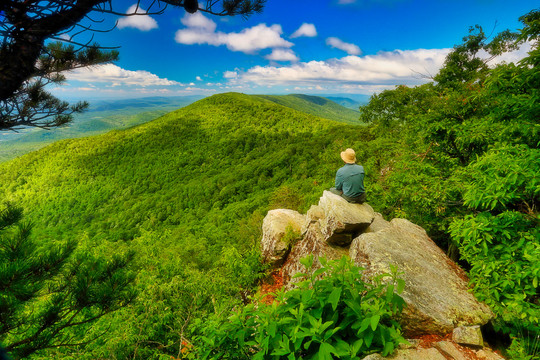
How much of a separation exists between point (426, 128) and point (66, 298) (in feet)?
30.6

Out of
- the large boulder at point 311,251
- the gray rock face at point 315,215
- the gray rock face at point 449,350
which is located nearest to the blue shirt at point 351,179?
the gray rock face at point 315,215

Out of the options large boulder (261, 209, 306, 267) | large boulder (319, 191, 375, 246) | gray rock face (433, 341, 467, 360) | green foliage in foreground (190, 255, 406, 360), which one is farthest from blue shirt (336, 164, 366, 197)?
green foliage in foreground (190, 255, 406, 360)

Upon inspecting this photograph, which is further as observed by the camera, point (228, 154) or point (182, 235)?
point (228, 154)

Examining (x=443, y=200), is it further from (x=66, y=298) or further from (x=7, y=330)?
(x=7, y=330)

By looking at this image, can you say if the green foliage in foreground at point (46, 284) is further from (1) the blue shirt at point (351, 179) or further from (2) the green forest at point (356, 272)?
(1) the blue shirt at point (351, 179)

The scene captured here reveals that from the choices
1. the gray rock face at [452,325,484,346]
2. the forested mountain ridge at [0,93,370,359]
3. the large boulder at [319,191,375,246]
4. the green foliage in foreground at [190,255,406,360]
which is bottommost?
the forested mountain ridge at [0,93,370,359]

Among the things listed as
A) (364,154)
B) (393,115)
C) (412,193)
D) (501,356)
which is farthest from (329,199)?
(393,115)

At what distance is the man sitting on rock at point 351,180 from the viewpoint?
7.26 metres

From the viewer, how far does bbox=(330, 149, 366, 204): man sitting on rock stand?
7261 mm

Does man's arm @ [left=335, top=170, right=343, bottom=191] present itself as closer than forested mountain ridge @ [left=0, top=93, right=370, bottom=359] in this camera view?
Yes

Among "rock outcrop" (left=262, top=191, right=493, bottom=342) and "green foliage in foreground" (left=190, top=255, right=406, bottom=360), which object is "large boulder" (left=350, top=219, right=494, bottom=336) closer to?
"rock outcrop" (left=262, top=191, right=493, bottom=342)

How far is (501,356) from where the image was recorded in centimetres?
346

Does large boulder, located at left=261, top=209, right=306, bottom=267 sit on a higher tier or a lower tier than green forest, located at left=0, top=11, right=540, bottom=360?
lower

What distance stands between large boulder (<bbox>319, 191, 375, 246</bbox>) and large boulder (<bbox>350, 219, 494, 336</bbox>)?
0.65 meters
